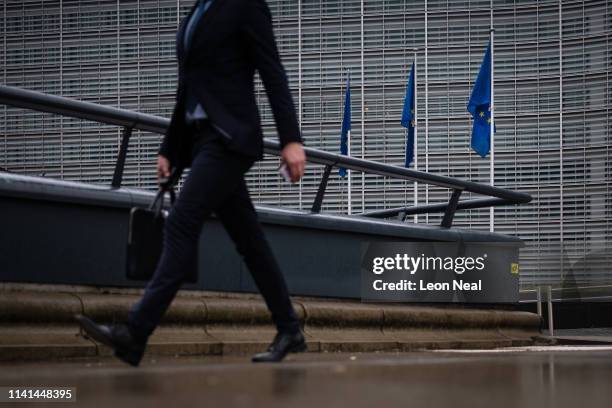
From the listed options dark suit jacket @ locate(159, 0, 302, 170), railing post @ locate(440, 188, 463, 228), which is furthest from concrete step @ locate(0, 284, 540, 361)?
dark suit jacket @ locate(159, 0, 302, 170)

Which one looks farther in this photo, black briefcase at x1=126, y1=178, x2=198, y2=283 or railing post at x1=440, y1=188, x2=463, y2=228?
railing post at x1=440, y1=188, x2=463, y2=228

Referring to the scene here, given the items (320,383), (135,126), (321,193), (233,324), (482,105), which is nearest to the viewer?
(320,383)

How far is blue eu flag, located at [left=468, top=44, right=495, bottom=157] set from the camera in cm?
3444

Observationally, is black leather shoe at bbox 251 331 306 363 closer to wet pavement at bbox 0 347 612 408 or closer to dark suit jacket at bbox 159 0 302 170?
wet pavement at bbox 0 347 612 408

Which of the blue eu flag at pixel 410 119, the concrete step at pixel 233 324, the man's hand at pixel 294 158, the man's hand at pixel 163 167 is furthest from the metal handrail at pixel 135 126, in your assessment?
the blue eu flag at pixel 410 119

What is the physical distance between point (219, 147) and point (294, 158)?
1.02ft

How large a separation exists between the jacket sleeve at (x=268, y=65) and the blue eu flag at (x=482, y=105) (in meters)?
29.6

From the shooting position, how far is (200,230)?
4711 mm

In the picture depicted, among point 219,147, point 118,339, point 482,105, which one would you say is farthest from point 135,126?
point 482,105

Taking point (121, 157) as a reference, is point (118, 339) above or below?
below

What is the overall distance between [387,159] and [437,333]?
5158 cm

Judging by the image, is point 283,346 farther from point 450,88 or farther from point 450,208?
point 450,88

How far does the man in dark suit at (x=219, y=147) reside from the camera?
4.55 m

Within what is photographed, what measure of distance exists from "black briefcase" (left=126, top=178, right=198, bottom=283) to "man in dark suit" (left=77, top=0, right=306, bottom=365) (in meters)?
0.19
